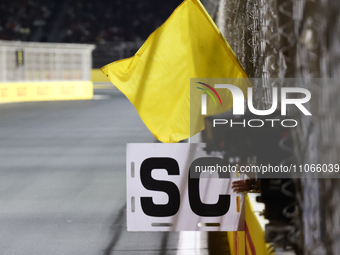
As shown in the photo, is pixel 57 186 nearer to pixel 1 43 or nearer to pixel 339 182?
pixel 339 182

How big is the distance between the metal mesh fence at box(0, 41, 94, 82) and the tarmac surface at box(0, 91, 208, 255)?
10959 millimetres

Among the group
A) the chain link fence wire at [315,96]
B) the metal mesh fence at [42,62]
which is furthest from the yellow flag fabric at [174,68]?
→ the metal mesh fence at [42,62]

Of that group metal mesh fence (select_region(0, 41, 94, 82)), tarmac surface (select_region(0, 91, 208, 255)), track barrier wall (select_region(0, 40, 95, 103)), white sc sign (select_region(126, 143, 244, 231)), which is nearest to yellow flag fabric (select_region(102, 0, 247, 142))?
white sc sign (select_region(126, 143, 244, 231))

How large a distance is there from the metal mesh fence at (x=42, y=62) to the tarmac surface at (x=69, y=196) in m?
11.0

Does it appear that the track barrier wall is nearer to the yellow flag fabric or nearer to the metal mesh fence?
the metal mesh fence

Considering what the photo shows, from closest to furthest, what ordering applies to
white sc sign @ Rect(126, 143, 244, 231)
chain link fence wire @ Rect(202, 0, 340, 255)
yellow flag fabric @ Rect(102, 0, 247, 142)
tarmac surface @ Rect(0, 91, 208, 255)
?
chain link fence wire @ Rect(202, 0, 340, 255), white sc sign @ Rect(126, 143, 244, 231), yellow flag fabric @ Rect(102, 0, 247, 142), tarmac surface @ Rect(0, 91, 208, 255)

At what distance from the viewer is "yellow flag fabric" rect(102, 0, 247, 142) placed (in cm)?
300

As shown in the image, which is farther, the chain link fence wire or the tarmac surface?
the tarmac surface

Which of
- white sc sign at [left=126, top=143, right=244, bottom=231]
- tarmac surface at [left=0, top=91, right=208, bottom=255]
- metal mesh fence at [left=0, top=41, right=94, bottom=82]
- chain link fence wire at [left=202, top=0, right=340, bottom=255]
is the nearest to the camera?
chain link fence wire at [left=202, top=0, right=340, bottom=255]

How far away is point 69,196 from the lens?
571cm

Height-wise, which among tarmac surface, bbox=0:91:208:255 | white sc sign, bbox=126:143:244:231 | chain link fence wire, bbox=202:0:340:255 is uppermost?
chain link fence wire, bbox=202:0:340:255

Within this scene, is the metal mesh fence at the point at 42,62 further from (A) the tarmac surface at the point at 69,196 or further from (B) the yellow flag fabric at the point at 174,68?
(B) the yellow flag fabric at the point at 174,68

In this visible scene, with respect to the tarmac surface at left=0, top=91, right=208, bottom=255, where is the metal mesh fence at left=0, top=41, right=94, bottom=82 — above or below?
above

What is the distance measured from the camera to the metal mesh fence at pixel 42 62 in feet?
72.4
